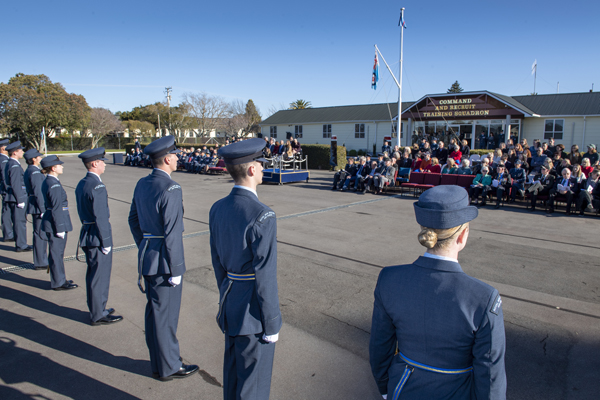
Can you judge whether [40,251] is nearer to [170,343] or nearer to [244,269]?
[170,343]

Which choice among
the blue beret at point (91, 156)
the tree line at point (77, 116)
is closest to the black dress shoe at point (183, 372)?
the blue beret at point (91, 156)

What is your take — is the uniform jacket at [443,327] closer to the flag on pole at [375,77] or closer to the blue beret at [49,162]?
the blue beret at [49,162]

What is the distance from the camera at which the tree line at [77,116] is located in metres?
43.1

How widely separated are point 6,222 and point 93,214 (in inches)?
208

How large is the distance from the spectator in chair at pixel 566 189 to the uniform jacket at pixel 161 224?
1146cm

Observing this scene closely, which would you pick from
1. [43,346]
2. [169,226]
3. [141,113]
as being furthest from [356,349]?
[141,113]

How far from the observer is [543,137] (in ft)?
83.8

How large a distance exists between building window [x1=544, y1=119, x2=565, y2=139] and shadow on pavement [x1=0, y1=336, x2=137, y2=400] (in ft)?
96.2

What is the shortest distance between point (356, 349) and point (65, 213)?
451cm

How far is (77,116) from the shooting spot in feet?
156

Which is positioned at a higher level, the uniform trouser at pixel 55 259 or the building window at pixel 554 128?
the building window at pixel 554 128

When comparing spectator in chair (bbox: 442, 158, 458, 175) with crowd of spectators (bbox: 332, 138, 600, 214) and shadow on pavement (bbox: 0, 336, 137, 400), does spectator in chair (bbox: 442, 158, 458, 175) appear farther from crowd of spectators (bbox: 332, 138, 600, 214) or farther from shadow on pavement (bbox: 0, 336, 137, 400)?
shadow on pavement (bbox: 0, 336, 137, 400)

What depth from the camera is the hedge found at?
83.5ft

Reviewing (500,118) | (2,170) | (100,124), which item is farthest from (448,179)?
(100,124)
